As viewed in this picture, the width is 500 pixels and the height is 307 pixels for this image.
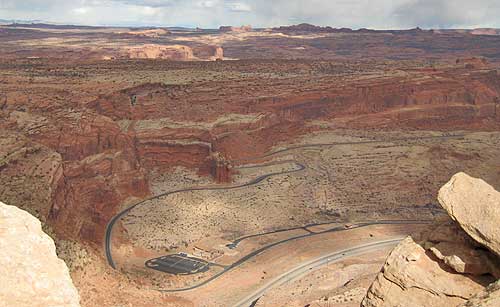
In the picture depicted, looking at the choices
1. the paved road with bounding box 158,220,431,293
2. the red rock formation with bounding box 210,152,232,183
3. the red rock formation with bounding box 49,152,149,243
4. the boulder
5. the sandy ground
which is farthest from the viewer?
the red rock formation with bounding box 210,152,232,183

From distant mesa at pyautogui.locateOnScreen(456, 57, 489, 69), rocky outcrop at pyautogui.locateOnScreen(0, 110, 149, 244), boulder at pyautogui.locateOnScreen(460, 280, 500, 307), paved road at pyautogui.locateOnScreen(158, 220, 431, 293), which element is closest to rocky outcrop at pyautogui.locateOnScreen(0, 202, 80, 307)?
boulder at pyautogui.locateOnScreen(460, 280, 500, 307)

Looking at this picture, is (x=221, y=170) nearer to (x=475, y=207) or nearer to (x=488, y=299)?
(x=475, y=207)

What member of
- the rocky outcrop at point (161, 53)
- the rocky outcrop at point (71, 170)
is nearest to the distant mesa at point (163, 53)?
the rocky outcrop at point (161, 53)

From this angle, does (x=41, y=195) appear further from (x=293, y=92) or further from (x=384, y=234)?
(x=293, y=92)

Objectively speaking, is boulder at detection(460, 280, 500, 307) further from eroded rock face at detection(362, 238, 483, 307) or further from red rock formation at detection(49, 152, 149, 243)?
red rock formation at detection(49, 152, 149, 243)

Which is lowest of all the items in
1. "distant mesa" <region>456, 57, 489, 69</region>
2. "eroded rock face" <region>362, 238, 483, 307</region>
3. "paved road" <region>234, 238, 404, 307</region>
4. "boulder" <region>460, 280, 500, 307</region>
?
"paved road" <region>234, 238, 404, 307</region>

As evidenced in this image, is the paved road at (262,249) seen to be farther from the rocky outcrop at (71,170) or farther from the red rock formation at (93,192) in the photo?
the red rock formation at (93,192)

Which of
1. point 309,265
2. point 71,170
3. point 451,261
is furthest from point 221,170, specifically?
point 451,261
